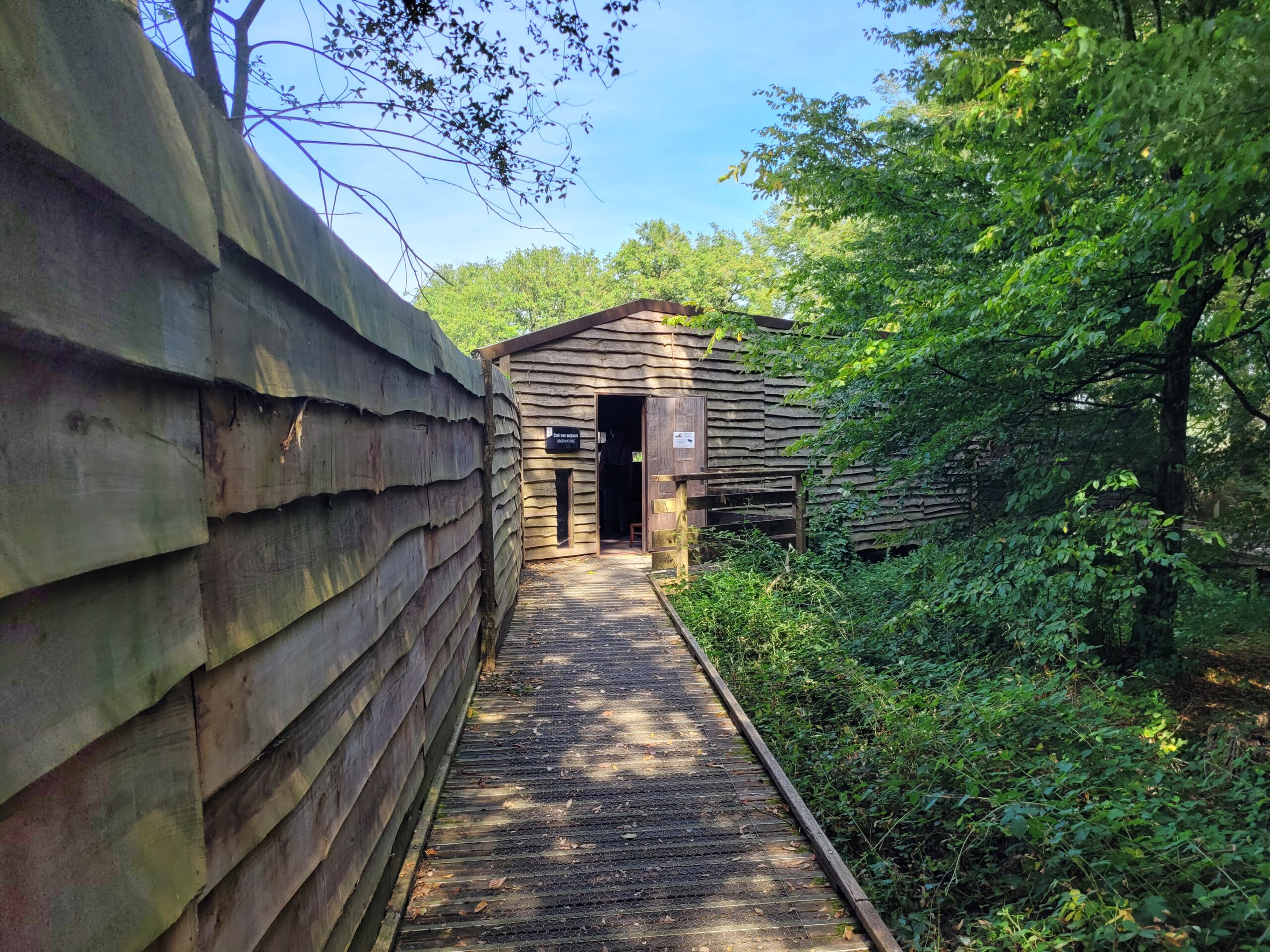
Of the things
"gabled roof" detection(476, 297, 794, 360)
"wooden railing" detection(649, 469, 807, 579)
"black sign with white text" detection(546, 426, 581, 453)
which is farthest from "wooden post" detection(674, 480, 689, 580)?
"gabled roof" detection(476, 297, 794, 360)

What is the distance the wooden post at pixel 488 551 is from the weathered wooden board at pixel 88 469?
3.97 metres

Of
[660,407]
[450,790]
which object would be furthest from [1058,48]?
[660,407]

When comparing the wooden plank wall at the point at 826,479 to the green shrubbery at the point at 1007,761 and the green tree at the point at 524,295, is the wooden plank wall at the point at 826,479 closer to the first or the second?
the green shrubbery at the point at 1007,761

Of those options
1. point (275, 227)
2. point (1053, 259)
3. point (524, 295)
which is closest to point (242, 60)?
point (275, 227)

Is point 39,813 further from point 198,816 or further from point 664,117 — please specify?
point 664,117

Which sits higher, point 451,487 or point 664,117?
point 664,117

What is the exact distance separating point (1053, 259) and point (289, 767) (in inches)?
197

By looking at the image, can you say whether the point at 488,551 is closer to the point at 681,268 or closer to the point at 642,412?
the point at 642,412

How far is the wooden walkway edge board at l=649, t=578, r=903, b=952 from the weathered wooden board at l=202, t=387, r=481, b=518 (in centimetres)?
236

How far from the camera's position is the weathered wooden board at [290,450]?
106cm

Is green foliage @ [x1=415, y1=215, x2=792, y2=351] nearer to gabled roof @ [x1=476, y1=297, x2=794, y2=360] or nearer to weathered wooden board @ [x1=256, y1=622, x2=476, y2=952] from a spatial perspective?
gabled roof @ [x1=476, y1=297, x2=794, y2=360]

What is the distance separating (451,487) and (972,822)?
3230 millimetres

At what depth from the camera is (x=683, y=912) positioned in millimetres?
2457

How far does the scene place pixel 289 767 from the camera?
4.40 ft
